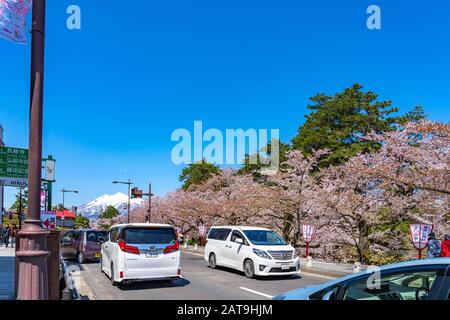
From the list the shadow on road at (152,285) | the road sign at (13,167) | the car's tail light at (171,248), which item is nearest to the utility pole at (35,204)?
the car's tail light at (171,248)

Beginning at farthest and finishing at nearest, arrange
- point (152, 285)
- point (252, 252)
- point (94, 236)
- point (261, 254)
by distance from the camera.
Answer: point (94, 236) < point (252, 252) < point (261, 254) < point (152, 285)

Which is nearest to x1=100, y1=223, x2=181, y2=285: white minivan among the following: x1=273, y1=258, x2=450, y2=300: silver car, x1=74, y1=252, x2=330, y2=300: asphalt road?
x1=74, y1=252, x2=330, y2=300: asphalt road

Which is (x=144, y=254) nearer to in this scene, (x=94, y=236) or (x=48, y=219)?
(x=94, y=236)

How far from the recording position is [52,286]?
7258mm

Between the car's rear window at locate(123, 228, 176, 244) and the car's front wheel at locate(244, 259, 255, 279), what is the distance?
3.23 m

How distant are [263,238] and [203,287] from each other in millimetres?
3819

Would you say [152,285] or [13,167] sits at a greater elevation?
[13,167]

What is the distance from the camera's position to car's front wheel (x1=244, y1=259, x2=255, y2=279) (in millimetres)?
13129

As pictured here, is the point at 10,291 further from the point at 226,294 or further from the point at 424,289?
the point at 424,289

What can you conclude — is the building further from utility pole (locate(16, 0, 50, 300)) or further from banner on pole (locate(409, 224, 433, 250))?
utility pole (locate(16, 0, 50, 300))

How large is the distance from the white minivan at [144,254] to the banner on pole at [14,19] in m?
6.27

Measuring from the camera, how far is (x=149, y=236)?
437 inches

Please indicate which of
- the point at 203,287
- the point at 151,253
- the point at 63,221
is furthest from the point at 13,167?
the point at 63,221

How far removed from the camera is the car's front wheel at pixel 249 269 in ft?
43.1
